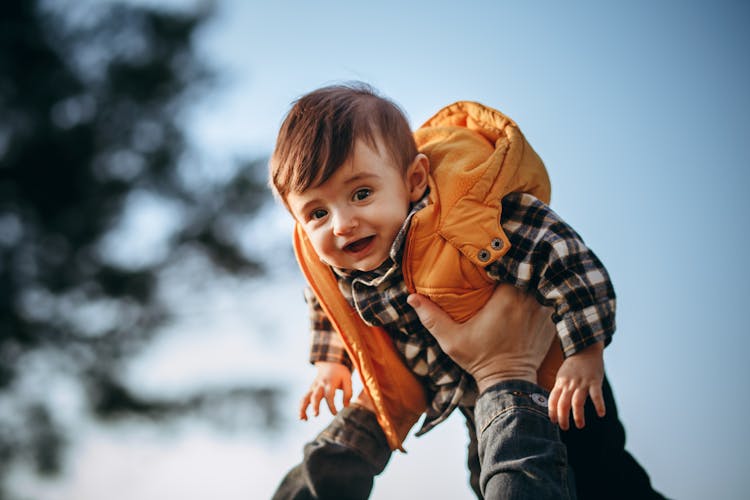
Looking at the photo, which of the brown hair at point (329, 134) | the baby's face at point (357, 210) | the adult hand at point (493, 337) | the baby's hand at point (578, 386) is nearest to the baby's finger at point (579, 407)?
the baby's hand at point (578, 386)

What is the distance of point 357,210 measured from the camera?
120cm

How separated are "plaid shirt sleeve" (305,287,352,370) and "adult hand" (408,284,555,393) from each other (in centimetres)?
26

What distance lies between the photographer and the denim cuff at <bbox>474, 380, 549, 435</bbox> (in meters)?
1.11

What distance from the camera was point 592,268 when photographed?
111 cm

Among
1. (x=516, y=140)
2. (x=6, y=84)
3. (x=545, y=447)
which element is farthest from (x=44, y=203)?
(x=545, y=447)

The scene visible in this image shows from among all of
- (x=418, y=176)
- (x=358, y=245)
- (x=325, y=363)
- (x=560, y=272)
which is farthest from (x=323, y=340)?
(x=560, y=272)

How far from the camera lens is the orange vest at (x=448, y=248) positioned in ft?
3.84

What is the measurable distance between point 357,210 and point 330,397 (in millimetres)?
389

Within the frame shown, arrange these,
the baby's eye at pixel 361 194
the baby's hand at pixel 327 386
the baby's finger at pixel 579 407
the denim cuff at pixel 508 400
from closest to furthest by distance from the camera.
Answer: the baby's finger at pixel 579 407 → the denim cuff at pixel 508 400 → the baby's eye at pixel 361 194 → the baby's hand at pixel 327 386

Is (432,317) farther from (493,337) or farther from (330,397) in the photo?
(330,397)

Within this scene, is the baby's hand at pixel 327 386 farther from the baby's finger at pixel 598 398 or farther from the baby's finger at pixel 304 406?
the baby's finger at pixel 598 398

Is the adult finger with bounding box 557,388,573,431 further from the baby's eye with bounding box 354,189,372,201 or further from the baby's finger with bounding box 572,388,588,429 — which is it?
the baby's eye with bounding box 354,189,372,201

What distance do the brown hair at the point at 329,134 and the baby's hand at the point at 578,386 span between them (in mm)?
494

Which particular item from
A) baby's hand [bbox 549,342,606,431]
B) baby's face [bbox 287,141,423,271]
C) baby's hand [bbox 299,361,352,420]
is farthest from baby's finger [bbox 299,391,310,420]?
baby's hand [bbox 549,342,606,431]
